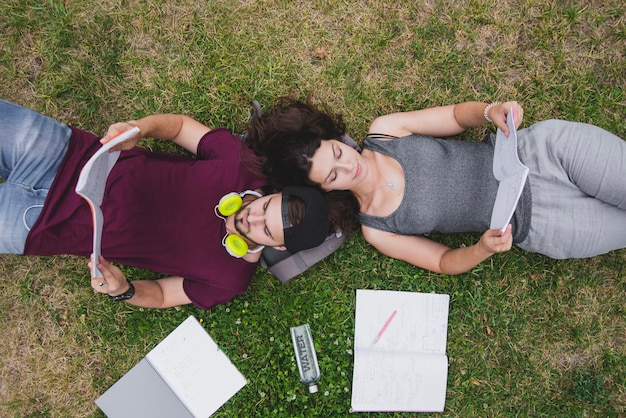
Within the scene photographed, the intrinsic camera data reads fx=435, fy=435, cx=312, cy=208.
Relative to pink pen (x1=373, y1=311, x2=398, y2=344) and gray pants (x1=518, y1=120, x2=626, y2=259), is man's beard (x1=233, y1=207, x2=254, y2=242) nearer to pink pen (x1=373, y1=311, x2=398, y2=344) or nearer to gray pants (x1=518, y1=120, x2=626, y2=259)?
pink pen (x1=373, y1=311, x2=398, y2=344)

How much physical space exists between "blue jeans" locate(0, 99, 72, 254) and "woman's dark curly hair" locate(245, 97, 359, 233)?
1506 mm

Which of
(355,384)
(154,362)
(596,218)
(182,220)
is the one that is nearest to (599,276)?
(596,218)

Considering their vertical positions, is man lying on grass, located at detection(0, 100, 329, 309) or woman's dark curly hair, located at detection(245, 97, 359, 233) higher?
woman's dark curly hair, located at detection(245, 97, 359, 233)

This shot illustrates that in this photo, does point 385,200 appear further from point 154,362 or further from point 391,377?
point 154,362

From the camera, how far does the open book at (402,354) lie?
405cm

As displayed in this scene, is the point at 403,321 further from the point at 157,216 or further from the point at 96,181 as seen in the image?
the point at 96,181

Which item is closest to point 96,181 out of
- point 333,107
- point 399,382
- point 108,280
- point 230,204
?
point 108,280

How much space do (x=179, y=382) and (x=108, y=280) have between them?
5.08 ft

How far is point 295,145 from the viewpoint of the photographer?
3297 millimetres

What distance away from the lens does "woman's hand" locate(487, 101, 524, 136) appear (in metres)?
3.07

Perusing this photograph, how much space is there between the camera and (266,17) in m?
4.27

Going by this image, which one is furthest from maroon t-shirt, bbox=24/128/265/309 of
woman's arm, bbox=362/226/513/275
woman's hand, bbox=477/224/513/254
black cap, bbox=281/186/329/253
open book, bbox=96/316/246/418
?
woman's hand, bbox=477/224/513/254

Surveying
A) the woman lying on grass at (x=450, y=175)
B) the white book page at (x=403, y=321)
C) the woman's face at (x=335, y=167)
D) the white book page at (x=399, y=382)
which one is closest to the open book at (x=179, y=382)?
the white book page at (x=399, y=382)

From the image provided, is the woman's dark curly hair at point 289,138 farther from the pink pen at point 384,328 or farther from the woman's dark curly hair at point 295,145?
the pink pen at point 384,328
